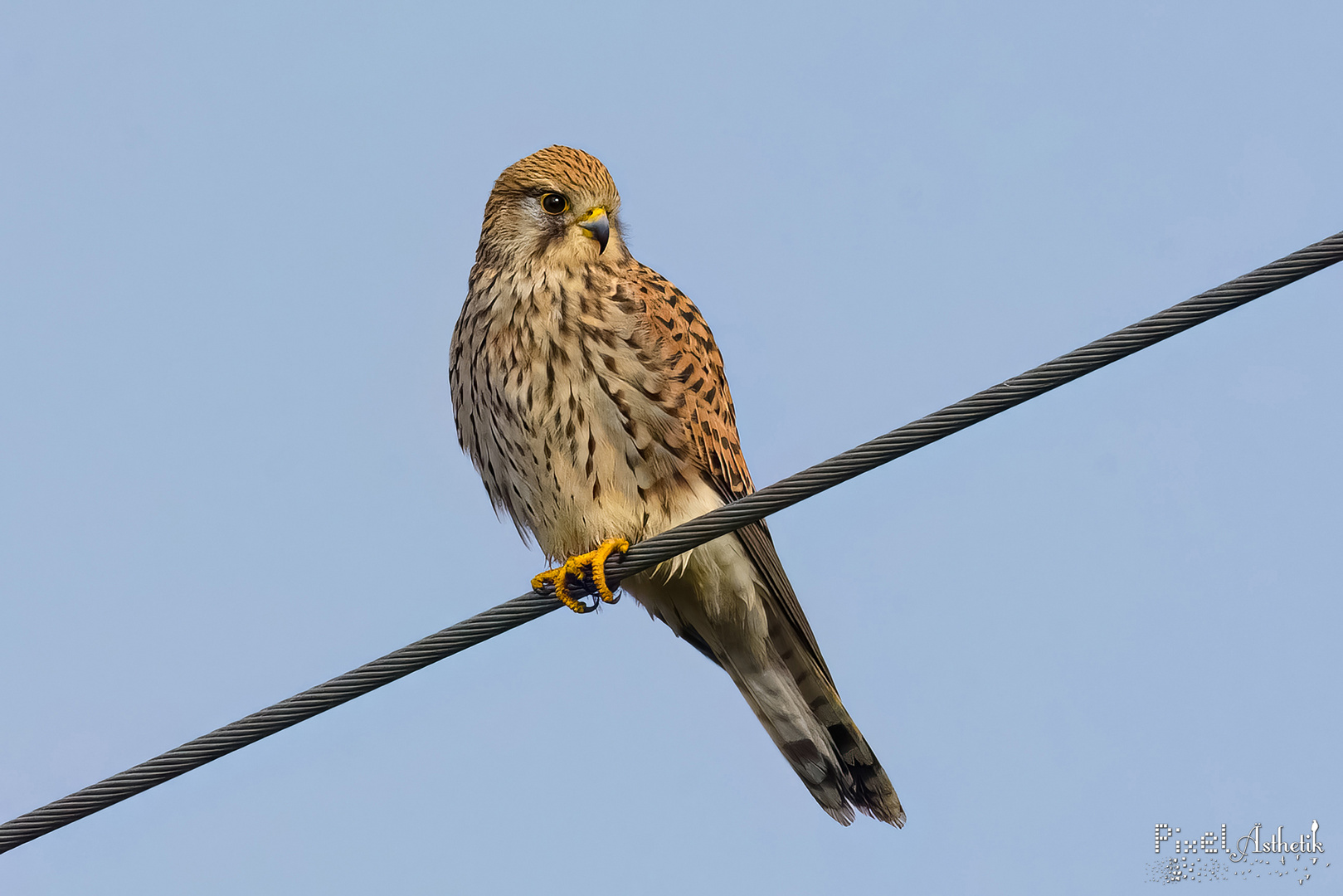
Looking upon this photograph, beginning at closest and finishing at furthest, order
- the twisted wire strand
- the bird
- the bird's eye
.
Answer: the twisted wire strand, the bird, the bird's eye

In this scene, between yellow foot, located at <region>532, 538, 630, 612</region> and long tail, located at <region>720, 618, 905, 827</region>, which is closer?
yellow foot, located at <region>532, 538, 630, 612</region>

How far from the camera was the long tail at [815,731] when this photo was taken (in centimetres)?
518

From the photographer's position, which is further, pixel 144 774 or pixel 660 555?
pixel 660 555

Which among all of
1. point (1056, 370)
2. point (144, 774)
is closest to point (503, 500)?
point (144, 774)

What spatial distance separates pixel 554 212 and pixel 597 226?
215mm

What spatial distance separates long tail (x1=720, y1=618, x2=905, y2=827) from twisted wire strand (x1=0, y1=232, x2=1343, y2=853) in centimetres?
180

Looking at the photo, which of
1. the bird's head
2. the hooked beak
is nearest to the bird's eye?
the bird's head

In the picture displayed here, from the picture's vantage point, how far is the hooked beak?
5.04 m

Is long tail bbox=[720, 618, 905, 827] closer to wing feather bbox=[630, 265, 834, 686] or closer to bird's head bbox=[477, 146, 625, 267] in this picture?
wing feather bbox=[630, 265, 834, 686]

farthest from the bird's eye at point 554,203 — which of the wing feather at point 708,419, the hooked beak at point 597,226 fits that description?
Result: the wing feather at point 708,419

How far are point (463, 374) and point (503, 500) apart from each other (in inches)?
20.9

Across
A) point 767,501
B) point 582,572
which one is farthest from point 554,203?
point 767,501

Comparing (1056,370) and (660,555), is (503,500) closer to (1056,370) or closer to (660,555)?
(660,555)

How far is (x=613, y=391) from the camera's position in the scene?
4656 millimetres
